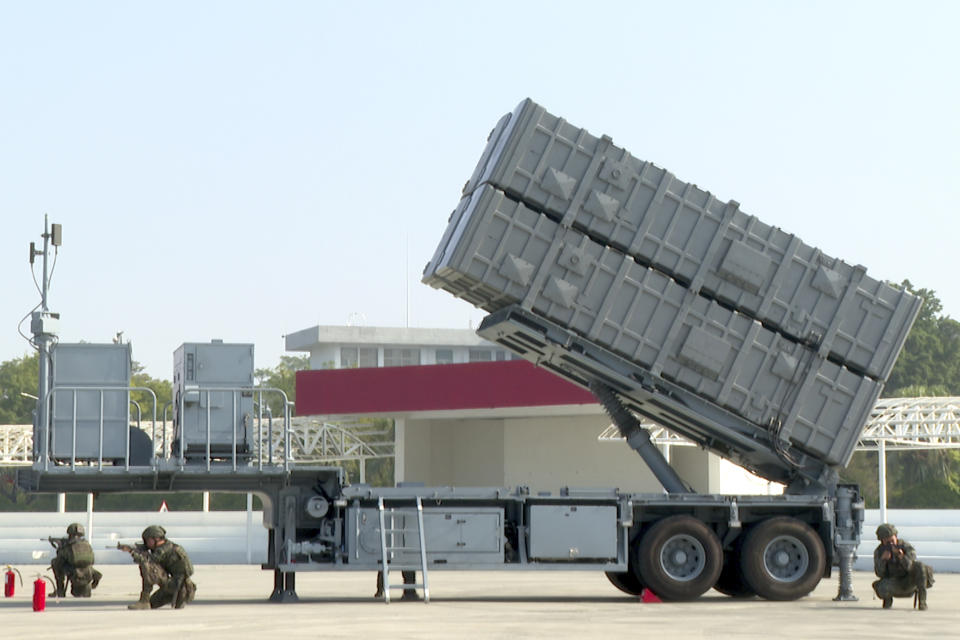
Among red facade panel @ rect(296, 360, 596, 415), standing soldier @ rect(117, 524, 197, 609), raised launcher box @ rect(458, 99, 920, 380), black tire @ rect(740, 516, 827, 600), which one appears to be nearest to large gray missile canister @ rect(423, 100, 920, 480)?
raised launcher box @ rect(458, 99, 920, 380)

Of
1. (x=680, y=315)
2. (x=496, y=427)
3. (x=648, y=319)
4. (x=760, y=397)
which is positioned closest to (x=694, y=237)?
(x=680, y=315)

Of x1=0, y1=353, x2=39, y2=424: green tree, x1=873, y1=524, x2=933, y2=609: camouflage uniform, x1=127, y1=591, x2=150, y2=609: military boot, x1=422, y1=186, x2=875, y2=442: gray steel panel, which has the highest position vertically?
x1=0, y1=353, x2=39, y2=424: green tree

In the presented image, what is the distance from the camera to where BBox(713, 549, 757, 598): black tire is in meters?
19.8

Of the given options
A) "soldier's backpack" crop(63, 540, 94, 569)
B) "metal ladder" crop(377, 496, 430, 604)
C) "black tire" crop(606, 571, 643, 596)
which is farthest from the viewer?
"black tire" crop(606, 571, 643, 596)

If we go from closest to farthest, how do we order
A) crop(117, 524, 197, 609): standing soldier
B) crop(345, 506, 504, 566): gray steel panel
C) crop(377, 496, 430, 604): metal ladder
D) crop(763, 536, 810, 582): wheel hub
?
1. crop(117, 524, 197, 609): standing soldier
2. crop(377, 496, 430, 604): metal ladder
3. crop(345, 506, 504, 566): gray steel panel
4. crop(763, 536, 810, 582): wheel hub

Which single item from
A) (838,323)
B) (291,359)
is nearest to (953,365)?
(291,359)

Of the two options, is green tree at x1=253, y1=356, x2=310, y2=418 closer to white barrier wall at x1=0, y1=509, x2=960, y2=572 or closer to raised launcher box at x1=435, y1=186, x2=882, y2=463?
white barrier wall at x1=0, y1=509, x2=960, y2=572

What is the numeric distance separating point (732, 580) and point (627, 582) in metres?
1.48

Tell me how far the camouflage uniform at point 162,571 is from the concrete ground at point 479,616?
0.33m

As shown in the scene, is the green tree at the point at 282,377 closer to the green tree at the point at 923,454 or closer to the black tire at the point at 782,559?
the green tree at the point at 923,454

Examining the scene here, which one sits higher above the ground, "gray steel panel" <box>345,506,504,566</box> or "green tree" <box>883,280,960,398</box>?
"green tree" <box>883,280,960,398</box>

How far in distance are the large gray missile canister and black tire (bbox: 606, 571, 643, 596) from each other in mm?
2572

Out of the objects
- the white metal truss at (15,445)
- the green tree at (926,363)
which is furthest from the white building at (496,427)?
the green tree at (926,363)

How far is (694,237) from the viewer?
18.5 meters
